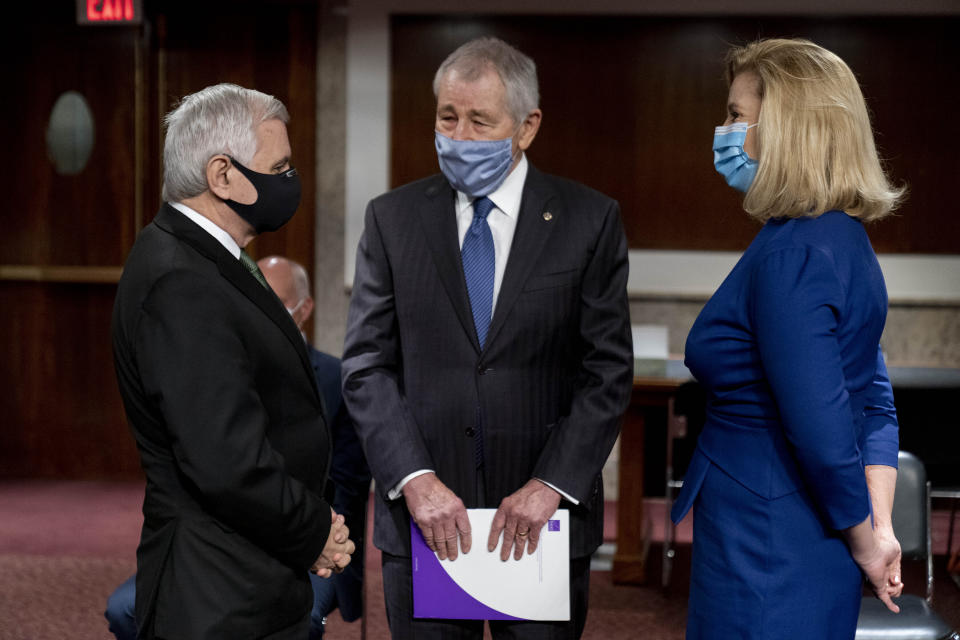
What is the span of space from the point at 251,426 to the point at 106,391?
460cm

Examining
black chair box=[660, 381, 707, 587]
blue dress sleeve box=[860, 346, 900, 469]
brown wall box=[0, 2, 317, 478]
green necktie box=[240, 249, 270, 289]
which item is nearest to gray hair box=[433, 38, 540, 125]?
green necktie box=[240, 249, 270, 289]

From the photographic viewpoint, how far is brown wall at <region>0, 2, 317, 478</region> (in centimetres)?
558

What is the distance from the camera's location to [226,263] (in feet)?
5.32

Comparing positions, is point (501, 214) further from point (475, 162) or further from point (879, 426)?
point (879, 426)

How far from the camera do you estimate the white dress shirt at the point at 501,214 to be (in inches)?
82.2

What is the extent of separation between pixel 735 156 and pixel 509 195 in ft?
1.70

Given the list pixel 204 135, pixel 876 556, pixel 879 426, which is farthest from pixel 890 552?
pixel 204 135

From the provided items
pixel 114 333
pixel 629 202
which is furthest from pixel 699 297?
pixel 114 333

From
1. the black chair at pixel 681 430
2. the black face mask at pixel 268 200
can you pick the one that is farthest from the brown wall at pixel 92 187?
the black face mask at pixel 268 200

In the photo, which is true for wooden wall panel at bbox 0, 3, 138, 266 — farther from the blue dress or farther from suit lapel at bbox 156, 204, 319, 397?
the blue dress

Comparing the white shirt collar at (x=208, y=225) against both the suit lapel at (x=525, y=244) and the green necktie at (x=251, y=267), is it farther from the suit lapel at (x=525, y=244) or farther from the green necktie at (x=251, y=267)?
the suit lapel at (x=525, y=244)

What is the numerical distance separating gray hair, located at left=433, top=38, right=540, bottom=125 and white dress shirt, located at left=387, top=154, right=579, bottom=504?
126 millimetres

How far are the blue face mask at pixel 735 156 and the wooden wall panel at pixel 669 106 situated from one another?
3706 mm

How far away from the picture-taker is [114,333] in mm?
1612
